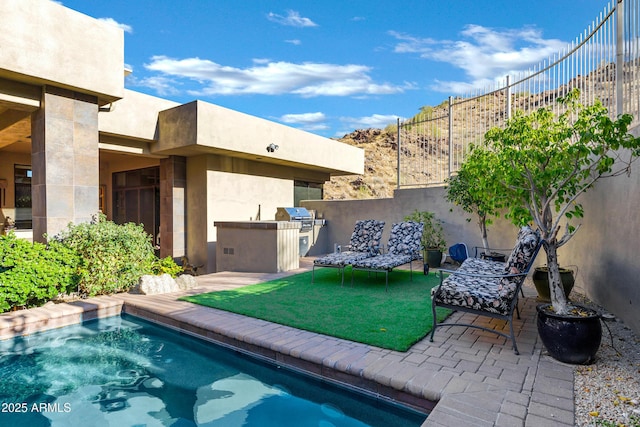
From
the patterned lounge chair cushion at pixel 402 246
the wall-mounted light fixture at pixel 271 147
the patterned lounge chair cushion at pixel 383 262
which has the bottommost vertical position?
the patterned lounge chair cushion at pixel 383 262

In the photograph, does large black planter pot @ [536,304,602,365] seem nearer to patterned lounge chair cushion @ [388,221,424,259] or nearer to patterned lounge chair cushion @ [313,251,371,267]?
patterned lounge chair cushion @ [313,251,371,267]

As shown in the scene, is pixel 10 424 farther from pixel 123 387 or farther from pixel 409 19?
pixel 409 19

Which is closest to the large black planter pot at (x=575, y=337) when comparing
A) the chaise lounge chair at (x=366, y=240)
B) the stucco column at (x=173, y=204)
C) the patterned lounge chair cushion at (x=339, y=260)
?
the patterned lounge chair cushion at (x=339, y=260)

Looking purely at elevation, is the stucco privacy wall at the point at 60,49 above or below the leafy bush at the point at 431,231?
above

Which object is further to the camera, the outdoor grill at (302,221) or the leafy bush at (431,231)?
the outdoor grill at (302,221)

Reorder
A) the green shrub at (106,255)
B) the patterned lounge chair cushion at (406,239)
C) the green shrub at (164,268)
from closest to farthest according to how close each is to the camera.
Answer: the green shrub at (106,255) < the patterned lounge chair cushion at (406,239) < the green shrub at (164,268)

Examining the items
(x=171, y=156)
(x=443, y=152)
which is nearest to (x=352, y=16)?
(x=443, y=152)

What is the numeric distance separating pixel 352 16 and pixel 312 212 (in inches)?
A: 302

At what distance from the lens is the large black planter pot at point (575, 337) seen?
3.06 meters

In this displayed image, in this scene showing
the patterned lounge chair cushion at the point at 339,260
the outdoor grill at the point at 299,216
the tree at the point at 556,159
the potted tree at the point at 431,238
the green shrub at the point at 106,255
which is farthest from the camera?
the outdoor grill at the point at 299,216

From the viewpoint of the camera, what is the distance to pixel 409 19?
13.5 meters

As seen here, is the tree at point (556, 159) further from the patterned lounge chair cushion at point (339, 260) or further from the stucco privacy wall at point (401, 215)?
the stucco privacy wall at point (401, 215)

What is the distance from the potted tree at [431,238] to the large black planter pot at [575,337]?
5119 mm

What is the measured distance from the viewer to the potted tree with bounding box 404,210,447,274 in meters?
8.33
